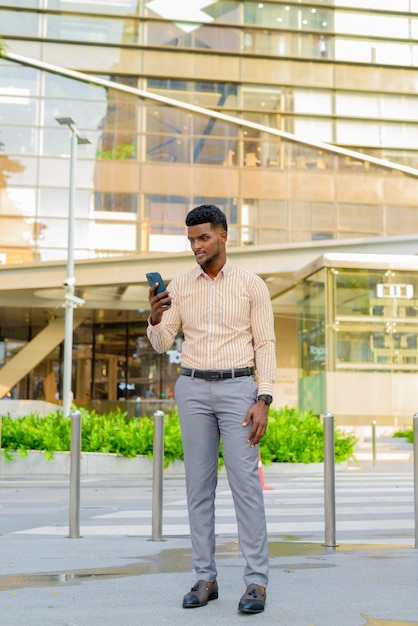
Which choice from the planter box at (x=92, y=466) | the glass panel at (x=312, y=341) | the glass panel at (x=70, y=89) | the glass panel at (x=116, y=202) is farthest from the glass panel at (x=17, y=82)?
the planter box at (x=92, y=466)

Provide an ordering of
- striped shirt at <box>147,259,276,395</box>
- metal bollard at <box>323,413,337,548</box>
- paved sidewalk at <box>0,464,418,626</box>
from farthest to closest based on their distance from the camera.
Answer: metal bollard at <box>323,413,337,548</box>, striped shirt at <box>147,259,276,395</box>, paved sidewalk at <box>0,464,418,626</box>

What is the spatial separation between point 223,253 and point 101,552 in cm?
256

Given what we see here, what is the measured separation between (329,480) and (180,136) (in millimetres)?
29342

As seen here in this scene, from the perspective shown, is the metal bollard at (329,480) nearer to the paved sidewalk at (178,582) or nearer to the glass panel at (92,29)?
the paved sidewalk at (178,582)

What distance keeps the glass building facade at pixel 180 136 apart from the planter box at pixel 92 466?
39.5 ft

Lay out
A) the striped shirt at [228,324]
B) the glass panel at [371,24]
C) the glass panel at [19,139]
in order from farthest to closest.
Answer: the glass panel at [371,24], the glass panel at [19,139], the striped shirt at [228,324]

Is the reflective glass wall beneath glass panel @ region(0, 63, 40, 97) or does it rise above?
beneath

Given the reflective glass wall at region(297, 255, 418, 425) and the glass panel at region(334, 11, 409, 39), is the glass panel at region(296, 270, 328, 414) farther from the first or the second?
the glass panel at region(334, 11, 409, 39)

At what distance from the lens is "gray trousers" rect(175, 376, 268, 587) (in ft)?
14.1

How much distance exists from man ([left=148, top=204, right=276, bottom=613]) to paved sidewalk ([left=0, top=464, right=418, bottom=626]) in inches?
10.5

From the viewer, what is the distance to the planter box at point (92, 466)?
53.1 ft

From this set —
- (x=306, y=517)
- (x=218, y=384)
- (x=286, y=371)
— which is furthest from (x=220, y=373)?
(x=286, y=371)

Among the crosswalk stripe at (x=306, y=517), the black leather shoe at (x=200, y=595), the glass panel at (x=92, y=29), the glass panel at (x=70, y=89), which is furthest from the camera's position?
the glass panel at (x=92, y=29)

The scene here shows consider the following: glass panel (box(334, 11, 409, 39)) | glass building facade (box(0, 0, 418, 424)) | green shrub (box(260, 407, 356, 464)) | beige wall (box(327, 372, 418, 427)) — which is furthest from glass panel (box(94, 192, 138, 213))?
glass panel (box(334, 11, 409, 39))
